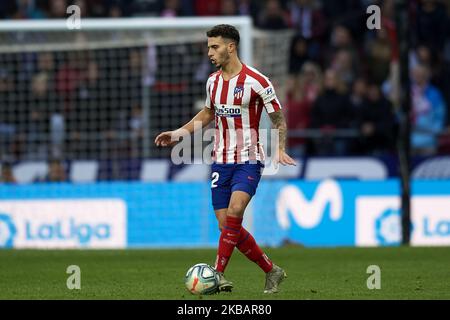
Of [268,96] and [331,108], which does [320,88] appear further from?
[268,96]

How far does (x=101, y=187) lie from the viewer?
18016 mm

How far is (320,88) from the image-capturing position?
20656 millimetres

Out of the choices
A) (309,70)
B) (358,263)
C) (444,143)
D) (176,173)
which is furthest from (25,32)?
(358,263)

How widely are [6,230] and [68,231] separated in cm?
99

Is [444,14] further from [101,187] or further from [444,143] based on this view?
[101,187]

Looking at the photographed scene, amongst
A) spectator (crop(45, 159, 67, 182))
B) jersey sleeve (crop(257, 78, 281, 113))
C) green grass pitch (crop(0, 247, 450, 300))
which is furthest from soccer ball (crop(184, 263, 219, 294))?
spectator (crop(45, 159, 67, 182))

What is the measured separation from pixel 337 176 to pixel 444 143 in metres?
2.25

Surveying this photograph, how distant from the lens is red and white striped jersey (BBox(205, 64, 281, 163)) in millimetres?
10195

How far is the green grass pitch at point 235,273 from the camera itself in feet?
32.7

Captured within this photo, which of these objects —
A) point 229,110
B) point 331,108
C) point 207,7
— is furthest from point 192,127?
point 207,7

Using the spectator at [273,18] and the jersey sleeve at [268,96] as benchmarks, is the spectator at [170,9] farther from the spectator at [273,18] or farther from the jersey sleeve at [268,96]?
the jersey sleeve at [268,96]

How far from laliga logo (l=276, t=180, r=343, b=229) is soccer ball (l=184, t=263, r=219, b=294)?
8153 millimetres

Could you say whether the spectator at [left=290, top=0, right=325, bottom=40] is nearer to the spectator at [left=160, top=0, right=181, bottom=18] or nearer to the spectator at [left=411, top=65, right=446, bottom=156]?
the spectator at [left=160, top=0, right=181, bottom=18]

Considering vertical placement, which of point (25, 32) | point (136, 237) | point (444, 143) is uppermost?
Answer: point (25, 32)
